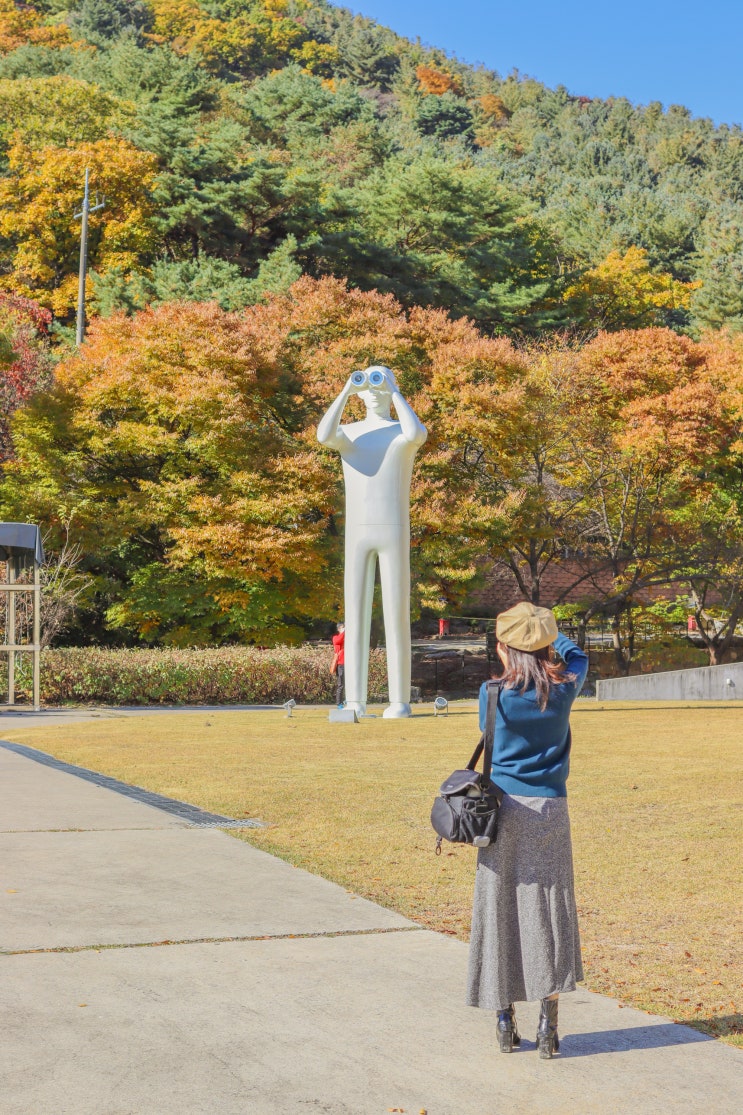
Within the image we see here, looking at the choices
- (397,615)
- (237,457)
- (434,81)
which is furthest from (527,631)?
(434,81)

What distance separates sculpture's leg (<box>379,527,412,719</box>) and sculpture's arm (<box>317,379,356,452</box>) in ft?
5.18

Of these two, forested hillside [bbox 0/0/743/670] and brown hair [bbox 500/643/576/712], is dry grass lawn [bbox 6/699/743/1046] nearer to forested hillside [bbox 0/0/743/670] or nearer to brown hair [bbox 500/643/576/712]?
brown hair [bbox 500/643/576/712]

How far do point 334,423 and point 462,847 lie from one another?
34.7 ft

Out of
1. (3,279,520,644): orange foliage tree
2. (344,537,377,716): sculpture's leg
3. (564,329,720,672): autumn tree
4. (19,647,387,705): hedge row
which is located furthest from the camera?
(564,329,720,672): autumn tree

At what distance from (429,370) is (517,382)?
2.11 metres

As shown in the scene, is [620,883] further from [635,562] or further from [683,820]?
[635,562]

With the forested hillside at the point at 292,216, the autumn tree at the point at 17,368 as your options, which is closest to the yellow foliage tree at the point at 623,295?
the forested hillside at the point at 292,216

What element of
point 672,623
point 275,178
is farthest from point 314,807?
point 275,178

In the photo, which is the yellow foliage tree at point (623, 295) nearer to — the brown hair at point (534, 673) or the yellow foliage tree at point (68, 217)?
the yellow foliage tree at point (68, 217)

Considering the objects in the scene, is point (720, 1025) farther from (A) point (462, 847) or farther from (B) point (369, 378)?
(B) point (369, 378)

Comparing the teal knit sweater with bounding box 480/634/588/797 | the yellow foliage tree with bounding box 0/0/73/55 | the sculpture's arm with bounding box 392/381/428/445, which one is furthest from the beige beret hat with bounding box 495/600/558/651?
the yellow foliage tree with bounding box 0/0/73/55

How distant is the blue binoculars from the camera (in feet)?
Result: 58.4

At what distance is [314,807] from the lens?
8.94 meters

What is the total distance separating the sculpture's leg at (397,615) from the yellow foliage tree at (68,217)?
79.8ft
